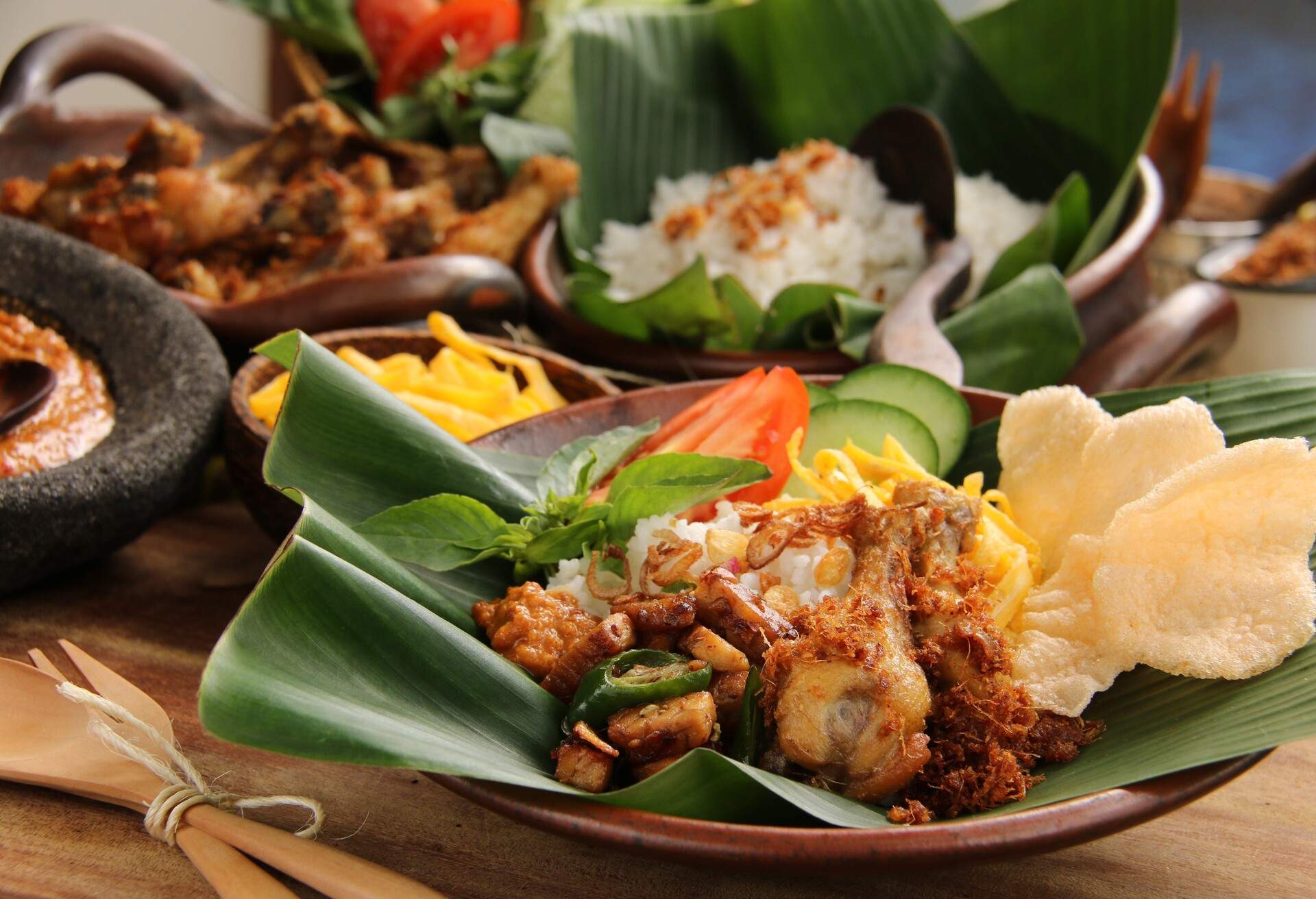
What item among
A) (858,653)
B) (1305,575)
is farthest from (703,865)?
(1305,575)

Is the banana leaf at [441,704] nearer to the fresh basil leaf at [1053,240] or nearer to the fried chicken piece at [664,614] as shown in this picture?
the fried chicken piece at [664,614]

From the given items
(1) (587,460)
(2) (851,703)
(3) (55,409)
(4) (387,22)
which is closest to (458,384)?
(1) (587,460)

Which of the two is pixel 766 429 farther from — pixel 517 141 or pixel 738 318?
pixel 517 141

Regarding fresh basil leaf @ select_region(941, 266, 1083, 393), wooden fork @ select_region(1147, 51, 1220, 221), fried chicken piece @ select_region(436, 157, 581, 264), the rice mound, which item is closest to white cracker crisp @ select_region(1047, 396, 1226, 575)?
fresh basil leaf @ select_region(941, 266, 1083, 393)

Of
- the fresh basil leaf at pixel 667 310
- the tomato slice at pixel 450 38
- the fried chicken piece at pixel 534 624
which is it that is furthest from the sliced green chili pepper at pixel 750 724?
the tomato slice at pixel 450 38

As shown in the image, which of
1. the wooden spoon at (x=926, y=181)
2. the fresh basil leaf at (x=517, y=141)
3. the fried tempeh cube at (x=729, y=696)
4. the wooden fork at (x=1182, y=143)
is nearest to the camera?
the fried tempeh cube at (x=729, y=696)

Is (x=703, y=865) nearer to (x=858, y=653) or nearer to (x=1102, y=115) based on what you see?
(x=858, y=653)

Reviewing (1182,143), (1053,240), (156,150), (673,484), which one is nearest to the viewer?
(673,484)
